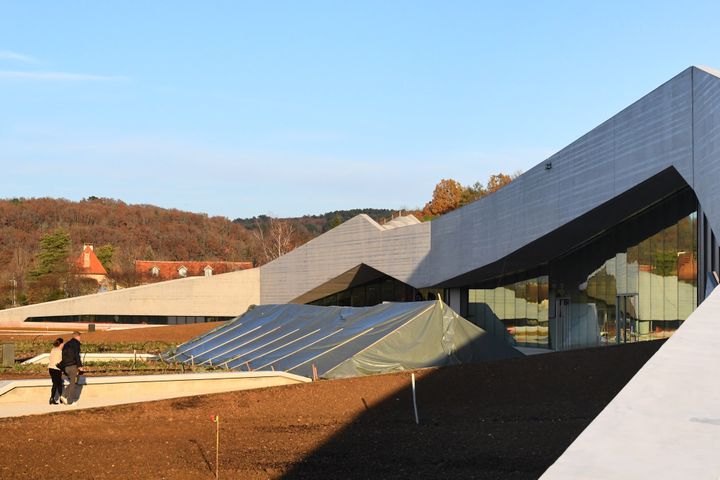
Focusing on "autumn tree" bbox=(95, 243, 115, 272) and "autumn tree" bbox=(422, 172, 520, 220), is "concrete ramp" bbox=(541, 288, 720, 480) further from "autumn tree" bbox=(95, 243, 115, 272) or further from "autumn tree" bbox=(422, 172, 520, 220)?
"autumn tree" bbox=(95, 243, 115, 272)

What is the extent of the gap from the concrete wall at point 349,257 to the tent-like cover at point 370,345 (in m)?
17.3

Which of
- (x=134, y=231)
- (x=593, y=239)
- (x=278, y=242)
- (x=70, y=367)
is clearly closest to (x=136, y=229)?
(x=134, y=231)

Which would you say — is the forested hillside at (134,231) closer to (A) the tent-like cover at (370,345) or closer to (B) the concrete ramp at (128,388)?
(A) the tent-like cover at (370,345)

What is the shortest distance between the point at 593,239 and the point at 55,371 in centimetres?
2173

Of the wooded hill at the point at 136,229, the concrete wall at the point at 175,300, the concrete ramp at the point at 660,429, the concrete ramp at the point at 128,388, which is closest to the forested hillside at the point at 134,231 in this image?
the wooded hill at the point at 136,229

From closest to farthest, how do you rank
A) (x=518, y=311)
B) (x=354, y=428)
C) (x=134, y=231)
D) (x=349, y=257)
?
(x=354, y=428) → (x=518, y=311) → (x=349, y=257) → (x=134, y=231)

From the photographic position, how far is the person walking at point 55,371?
673 inches

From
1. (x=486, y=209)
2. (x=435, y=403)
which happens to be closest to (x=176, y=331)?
(x=486, y=209)

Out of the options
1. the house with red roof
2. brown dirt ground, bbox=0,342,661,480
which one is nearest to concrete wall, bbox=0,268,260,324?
brown dirt ground, bbox=0,342,661,480

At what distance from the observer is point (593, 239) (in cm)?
3259

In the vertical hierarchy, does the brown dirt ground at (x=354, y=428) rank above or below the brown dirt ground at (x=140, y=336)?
above

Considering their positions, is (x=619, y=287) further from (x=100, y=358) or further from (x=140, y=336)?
(x=140, y=336)

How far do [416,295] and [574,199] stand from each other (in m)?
19.1

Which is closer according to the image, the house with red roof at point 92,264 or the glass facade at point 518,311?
the glass facade at point 518,311
